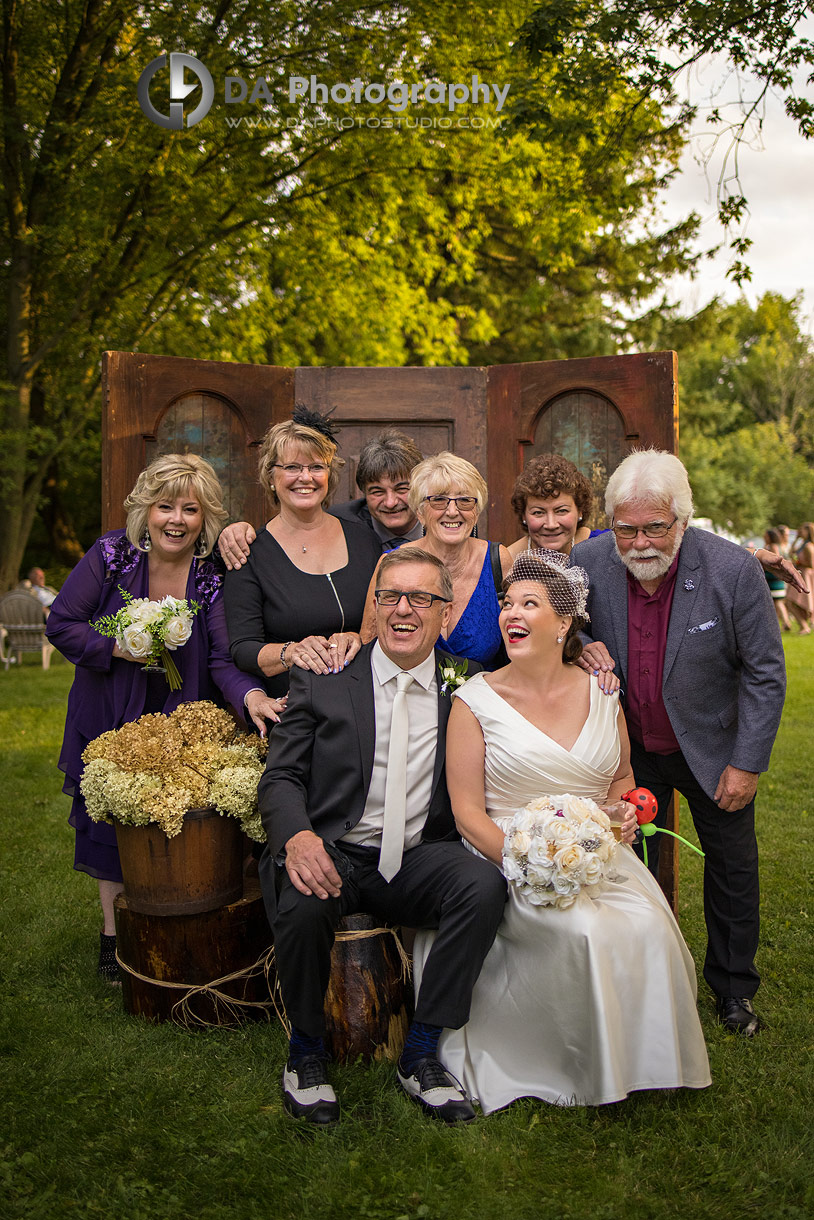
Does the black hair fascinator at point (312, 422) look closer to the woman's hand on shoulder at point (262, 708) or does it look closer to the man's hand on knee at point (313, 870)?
the woman's hand on shoulder at point (262, 708)

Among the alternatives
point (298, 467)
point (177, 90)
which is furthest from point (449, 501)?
point (177, 90)

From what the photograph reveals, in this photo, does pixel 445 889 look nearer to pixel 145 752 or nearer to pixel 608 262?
pixel 145 752

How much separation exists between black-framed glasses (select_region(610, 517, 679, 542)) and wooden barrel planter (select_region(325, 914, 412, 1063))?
5.68ft

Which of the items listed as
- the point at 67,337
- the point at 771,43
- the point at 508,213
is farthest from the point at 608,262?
the point at 771,43

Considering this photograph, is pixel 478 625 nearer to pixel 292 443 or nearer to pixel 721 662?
pixel 721 662

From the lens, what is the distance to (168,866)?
3.70m

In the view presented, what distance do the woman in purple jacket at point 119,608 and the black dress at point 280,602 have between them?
0.21 metres

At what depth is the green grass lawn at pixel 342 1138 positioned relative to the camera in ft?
8.91

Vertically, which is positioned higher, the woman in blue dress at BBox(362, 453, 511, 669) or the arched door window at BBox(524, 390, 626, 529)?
the arched door window at BBox(524, 390, 626, 529)

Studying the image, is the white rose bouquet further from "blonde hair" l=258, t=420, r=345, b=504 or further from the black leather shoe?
the black leather shoe

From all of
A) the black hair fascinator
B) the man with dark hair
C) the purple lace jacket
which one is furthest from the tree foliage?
the purple lace jacket

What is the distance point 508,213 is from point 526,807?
1564 cm

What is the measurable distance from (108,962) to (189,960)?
2.44ft

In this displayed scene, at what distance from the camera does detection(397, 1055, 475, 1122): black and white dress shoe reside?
10.2 feet
